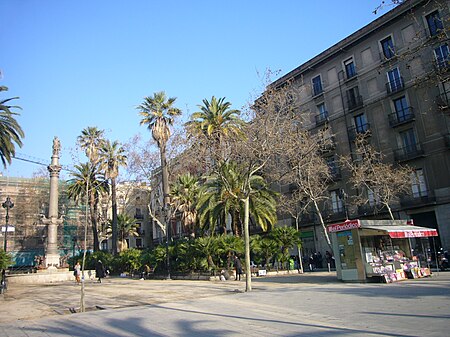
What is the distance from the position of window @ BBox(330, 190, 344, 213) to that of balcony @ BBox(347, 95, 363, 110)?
840 centimetres

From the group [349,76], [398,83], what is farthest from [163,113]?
[398,83]

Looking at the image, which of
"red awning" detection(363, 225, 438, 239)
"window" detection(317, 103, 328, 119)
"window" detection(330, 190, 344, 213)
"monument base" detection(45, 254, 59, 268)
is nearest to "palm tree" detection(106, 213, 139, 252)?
"monument base" detection(45, 254, 59, 268)

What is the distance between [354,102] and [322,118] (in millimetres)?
4025

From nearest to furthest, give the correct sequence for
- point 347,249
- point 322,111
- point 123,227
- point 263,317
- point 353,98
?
1. point 263,317
2. point 347,249
3. point 353,98
4. point 322,111
5. point 123,227

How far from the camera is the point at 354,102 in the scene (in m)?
36.8

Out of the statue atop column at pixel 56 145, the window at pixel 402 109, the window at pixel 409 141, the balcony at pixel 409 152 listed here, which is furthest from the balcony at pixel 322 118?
the statue atop column at pixel 56 145

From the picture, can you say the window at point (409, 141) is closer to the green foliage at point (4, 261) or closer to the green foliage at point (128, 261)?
the green foliage at point (128, 261)

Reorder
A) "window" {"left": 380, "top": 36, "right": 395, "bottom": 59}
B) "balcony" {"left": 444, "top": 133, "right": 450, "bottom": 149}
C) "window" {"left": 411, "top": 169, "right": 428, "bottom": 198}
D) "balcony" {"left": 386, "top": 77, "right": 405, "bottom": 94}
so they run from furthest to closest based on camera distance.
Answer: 1. "window" {"left": 380, "top": 36, "right": 395, "bottom": 59}
2. "balcony" {"left": 386, "top": 77, "right": 405, "bottom": 94}
3. "window" {"left": 411, "top": 169, "right": 428, "bottom": 198}
4. "balcony" {"left": 444, "top": 133, "right": 450, "bottom": 149}

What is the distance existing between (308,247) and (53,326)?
33.5 m

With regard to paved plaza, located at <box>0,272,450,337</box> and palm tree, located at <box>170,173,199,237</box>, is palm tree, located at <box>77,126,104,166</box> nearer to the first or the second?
palm tree, located at <box>170,173,199,237</box>

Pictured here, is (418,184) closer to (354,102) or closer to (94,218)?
(354,102)

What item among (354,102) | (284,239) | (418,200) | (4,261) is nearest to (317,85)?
(354,102)

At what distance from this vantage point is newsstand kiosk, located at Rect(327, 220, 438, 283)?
1716 cm

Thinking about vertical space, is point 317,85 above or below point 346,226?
above
